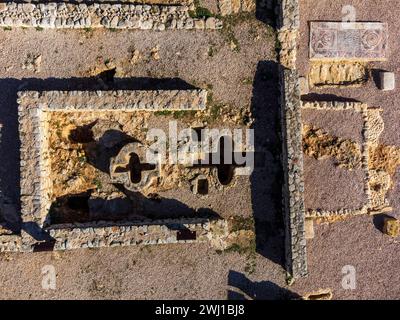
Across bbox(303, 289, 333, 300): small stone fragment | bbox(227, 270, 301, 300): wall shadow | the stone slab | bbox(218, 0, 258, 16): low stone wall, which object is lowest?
bbox(303, 289, 333, 300): small stone fragment

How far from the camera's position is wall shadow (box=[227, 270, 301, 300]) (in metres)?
10.9

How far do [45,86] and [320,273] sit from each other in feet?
31.0

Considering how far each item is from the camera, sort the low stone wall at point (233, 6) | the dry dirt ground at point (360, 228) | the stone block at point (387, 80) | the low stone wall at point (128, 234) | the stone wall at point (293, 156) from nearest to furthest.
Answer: the low stone wall at point (128, 234), the stone wall at point (293, 156), the low stone wall at point (233, 6), the dry dirt ground at point (360, 228), the stone block at point (387, 80)

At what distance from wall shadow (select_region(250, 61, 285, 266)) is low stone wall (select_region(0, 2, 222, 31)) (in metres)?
2.34

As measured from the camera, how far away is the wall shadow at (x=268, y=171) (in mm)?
10797

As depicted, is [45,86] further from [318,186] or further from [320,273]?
[320,273]

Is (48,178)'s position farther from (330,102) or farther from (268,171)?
(330,102)

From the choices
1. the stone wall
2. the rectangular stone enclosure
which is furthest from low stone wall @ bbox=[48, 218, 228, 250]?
the stone wall

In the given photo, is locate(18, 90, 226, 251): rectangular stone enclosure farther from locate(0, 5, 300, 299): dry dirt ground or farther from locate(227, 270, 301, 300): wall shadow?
locate(227, 270, 301, 300): wall shadow

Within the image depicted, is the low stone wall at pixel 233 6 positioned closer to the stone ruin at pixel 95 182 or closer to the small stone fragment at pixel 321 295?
the stone ruin at pixel 95 182

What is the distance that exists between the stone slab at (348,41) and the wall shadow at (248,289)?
6725 millimetres

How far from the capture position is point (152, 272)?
423 inches

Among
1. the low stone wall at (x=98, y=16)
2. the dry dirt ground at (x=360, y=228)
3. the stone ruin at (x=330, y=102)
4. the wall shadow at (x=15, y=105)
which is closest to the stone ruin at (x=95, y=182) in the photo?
the wall shadow at (x=15, y=105)
